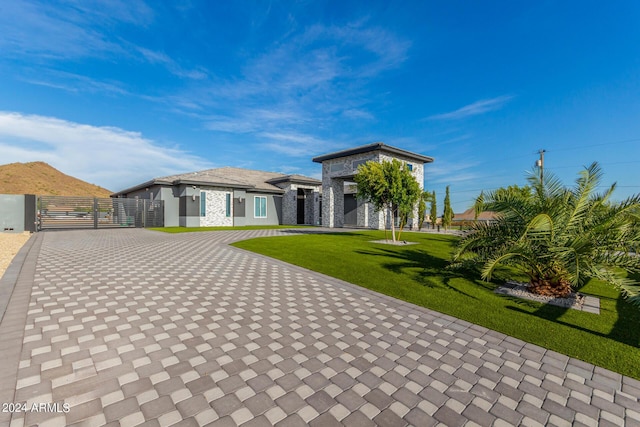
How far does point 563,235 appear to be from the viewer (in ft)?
16.3

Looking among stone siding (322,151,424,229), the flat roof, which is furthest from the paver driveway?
stone siding (322,151,424,229)

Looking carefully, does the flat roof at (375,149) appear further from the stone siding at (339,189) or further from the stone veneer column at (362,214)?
the stone veneer column at (362,214)

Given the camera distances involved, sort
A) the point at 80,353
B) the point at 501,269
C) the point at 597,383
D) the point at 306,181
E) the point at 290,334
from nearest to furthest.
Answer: the point at 597,383, the point at 80,353, the point at 290,334, the point at 501,269, the point at 306,181

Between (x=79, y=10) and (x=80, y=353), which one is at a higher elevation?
(x=79, y=10)

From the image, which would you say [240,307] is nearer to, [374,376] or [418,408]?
[374,376]

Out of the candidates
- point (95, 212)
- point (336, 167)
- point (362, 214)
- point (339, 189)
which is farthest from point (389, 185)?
point (95, 212)

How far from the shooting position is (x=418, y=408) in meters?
2.27

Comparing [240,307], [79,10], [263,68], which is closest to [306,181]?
[263,68]

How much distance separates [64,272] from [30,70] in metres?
13.8

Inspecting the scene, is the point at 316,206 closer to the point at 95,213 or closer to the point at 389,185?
the point at 389,185

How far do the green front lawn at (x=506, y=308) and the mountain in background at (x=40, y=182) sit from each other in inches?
2937

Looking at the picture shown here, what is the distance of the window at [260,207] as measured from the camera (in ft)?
86.8

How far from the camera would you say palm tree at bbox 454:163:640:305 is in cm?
467

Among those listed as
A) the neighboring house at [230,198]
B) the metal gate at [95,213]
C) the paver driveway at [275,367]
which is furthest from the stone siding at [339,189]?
the paver driveway at [275,367]
